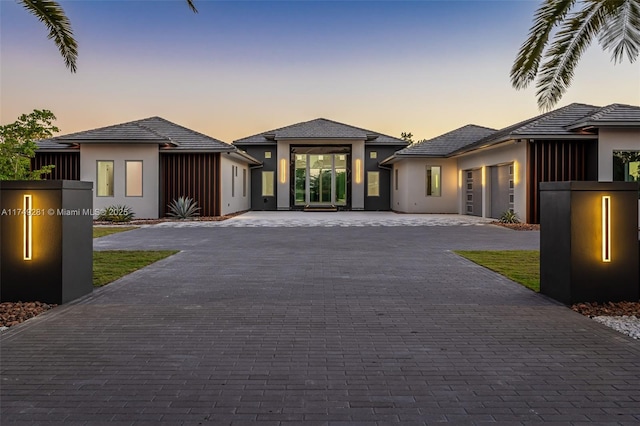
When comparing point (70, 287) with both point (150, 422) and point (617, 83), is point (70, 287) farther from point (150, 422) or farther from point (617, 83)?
point (617, 83)

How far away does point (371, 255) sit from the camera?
35.6 feet

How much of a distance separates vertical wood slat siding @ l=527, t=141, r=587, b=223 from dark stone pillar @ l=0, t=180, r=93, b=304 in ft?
57.4

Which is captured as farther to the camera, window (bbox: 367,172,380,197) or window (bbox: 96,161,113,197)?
window (bbox: 367,172,380,197)

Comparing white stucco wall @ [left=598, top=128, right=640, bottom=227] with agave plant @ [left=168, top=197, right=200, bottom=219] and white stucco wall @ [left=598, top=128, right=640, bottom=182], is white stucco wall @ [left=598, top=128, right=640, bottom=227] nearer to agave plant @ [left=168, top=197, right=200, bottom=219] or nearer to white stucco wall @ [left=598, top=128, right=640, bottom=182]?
white stucco wall @ [left=598, top=128, right=640, bottom=182]

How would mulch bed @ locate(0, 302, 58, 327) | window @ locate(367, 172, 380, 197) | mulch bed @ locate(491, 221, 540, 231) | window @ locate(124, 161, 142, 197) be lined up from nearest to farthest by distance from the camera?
mulch bed @ locate(0, 302, 58, 327) < mulch bed @ locate(491, 221, 540, 231) < window @ locate(124, 161, 142, 197) < window @ locate(367, 172, 380, 197)

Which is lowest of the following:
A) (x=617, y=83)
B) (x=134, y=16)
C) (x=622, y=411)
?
(x=622, y=411)

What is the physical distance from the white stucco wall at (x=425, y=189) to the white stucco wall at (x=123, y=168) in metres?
14.1

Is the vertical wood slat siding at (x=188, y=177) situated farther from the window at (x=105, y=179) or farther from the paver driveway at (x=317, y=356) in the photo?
the paver driveway at (x=317, y=356)

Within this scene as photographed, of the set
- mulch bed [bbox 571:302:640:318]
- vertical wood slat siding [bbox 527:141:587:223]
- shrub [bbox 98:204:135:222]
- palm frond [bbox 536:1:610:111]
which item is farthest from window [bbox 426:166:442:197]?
mulch bed [bbox 571:302:640:318]

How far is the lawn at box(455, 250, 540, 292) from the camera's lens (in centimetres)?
791

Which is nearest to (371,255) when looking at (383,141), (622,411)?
(622,411)

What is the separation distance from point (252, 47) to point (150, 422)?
20880 mm

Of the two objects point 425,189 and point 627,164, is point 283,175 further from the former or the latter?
point 627,164

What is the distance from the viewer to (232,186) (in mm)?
26859
